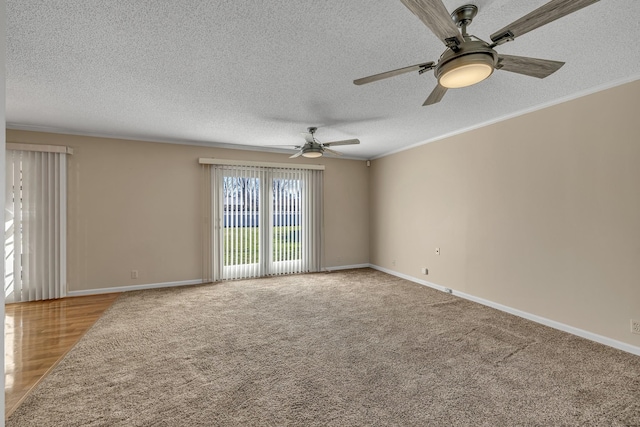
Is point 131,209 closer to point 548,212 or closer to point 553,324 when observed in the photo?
point 548,212

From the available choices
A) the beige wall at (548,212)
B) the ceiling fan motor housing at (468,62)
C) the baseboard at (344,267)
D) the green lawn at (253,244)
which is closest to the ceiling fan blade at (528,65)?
the ceiling fan motor housing at (468,62)

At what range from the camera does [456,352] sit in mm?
2668

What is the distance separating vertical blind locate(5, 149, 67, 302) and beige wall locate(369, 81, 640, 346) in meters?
5.98

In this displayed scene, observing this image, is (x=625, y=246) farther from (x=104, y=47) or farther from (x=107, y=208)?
(x=107, y=208)

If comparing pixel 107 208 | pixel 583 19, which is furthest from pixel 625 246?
pixel 107 208

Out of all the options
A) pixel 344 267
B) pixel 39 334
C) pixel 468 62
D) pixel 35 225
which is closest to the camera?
pixel 468 62

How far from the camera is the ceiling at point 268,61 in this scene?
1819 mm

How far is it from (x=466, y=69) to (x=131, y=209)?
518cm

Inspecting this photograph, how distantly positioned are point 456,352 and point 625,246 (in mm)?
1953

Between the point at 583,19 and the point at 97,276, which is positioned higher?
the point at 583,19

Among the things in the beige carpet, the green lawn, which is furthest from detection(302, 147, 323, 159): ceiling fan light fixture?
the beige carpet

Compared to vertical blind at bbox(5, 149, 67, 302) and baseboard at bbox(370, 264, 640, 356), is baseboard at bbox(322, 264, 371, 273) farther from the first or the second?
vertical blind at bbox(5, 149, 67, 302)

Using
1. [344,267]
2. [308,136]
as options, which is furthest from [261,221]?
[344,267]

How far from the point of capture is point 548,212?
3318 mm
